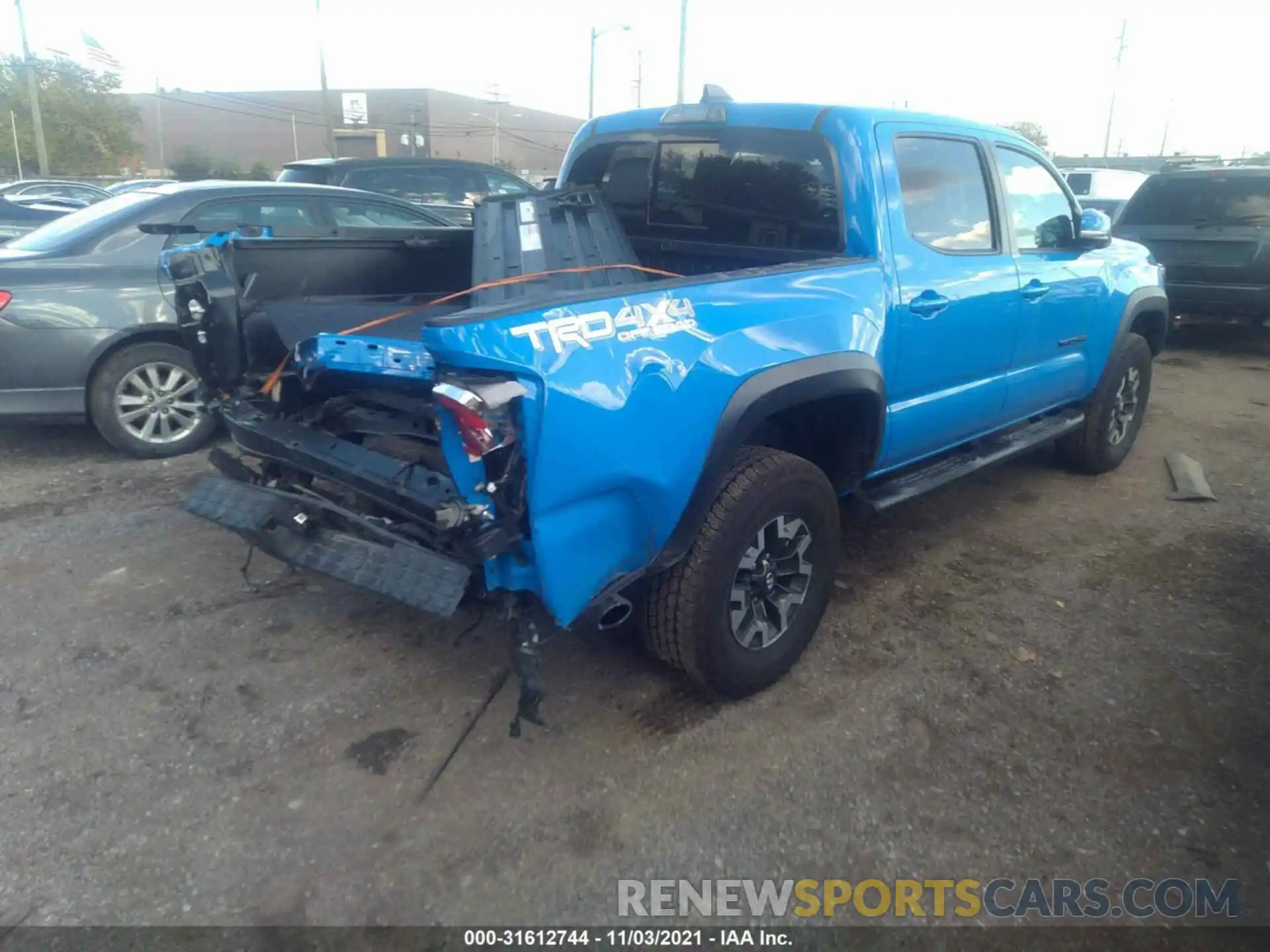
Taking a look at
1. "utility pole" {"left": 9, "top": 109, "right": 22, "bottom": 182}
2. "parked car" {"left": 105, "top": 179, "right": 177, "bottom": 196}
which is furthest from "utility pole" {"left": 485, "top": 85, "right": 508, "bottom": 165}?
"parked car" {"left": 105, "top": 179, "right": 177, "bottom": 196}

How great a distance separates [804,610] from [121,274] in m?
4.30

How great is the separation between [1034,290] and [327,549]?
332cm

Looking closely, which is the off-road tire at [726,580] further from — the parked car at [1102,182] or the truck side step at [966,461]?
the parked car at [1102,182]

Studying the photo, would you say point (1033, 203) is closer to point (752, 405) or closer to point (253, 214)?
point (752, 405)

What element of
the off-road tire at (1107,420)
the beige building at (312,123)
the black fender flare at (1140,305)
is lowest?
the off-road tire at (1107,420)

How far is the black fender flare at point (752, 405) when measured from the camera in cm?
279

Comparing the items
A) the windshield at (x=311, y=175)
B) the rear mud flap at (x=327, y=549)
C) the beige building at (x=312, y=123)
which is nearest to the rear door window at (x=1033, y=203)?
the rear mud flap at (x=327, y=549)

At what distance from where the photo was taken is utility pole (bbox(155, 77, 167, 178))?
191 feet

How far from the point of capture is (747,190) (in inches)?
151

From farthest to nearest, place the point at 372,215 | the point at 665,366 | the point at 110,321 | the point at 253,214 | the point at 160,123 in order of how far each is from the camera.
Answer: the point at 160,123 < the point at 372,215 < the point at 253,214 < the point at 110,321 < the point at 665,366

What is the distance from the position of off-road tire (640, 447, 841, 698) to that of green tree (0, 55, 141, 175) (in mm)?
49758

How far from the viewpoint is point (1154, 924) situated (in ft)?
7.82

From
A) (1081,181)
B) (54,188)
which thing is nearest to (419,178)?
(54,188)

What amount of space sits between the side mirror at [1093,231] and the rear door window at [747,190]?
6.10 ft
